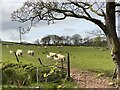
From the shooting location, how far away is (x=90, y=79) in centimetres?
1688

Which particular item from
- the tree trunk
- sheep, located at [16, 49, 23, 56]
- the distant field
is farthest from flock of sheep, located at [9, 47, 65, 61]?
the tree trunk

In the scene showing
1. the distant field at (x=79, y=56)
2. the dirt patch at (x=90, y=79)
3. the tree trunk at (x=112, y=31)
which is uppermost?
the tree trunk at (x=112, y=31)

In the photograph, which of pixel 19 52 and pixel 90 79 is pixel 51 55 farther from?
pixel 90 79

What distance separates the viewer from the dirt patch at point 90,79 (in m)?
15.9

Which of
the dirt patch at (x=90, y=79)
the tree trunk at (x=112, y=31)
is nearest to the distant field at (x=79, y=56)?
the dirt patch at (x=90, y=79)

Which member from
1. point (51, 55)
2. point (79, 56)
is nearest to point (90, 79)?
point (51, 55)

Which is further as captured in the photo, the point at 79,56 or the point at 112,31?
the point at 79,56

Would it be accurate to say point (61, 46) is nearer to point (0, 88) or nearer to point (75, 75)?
point (75, 75)

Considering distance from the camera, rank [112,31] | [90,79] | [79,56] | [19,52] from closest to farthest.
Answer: [112,31] < [90,79] < [19,52] < [79,56]

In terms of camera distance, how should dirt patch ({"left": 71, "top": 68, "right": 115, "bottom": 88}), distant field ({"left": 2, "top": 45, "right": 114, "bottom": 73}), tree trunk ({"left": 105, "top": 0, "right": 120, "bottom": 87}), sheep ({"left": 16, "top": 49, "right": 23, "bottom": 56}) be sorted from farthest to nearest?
sheep ({"left": 16, "top": 49, "right": 23, "bottom": 56}) → distant field ({"left": 2, "top": 45, "right": 114, "bottom": 73}) → dirt patch ({"left": 71, "top": 68, "right": 115, "bottom": 88}) → tree trunk ({"left": 105, "top": 0, "right": 120, "bottom": 87})

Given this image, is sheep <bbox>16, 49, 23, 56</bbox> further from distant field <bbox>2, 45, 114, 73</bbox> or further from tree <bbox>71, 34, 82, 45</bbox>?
tree <bbox>71, 34, 82, 45</bbox>

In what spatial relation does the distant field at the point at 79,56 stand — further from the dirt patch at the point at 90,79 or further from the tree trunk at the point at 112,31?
the tree trunk at the point at 112,31

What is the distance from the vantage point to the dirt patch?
52.3ft

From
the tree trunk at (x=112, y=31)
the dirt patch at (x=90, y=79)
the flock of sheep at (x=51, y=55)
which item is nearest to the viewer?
the tree trunk at (x=112, y=31)
